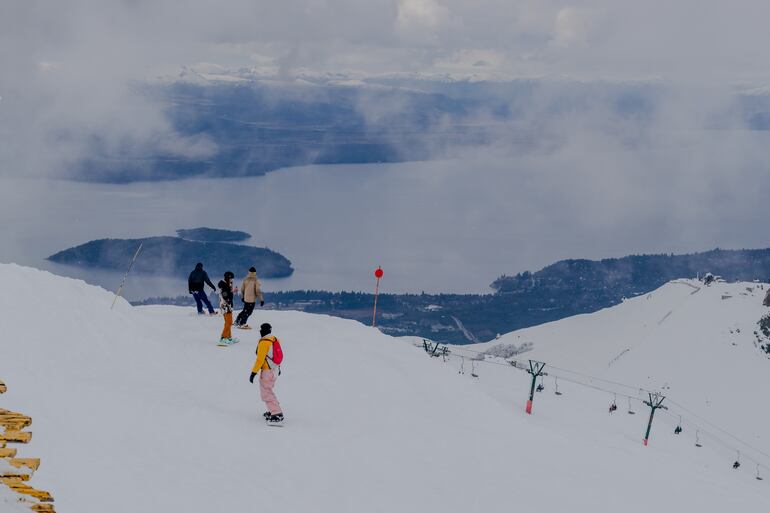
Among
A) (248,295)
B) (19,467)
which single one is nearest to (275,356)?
(19,467)

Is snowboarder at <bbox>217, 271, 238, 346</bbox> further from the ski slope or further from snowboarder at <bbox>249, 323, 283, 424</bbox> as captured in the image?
snowboarder at <bbox>249, 323, 283, 424</bbox>

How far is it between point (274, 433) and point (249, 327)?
828 centimetres

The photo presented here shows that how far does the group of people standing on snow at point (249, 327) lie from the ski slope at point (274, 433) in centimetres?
44

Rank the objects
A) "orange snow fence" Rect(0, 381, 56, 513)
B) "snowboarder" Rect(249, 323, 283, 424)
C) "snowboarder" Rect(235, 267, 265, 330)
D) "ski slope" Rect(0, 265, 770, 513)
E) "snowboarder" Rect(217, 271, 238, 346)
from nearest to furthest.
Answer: "orange snow fence" Rect(0, 381, 56, 513), "ski slope" Rect(0, 265, 770, 513), "snowboarder" Rect(249, 323, 283, 424), "snowboarder" Rect(217, 271, 238, 346), "snowboarder" Rect(235, 267, 265, 330)

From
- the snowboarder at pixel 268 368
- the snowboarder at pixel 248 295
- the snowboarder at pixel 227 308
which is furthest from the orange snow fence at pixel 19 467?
the snowboarder at pixel 248 295

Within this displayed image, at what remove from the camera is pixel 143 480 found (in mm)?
9164

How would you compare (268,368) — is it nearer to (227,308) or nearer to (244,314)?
(227,308)

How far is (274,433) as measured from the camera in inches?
491

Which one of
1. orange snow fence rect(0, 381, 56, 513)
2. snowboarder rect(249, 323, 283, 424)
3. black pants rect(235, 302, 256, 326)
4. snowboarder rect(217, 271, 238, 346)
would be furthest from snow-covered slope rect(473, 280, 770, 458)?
orange snow fence rect(0, 381, 56, 513)

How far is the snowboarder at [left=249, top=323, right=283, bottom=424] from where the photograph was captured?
12742mm

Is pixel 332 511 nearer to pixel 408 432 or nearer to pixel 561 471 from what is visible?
pixel 408 432

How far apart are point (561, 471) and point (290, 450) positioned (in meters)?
4.80

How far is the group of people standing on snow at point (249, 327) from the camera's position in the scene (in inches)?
503

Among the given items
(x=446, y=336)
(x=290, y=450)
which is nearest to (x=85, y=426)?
(x=290, y=450)
